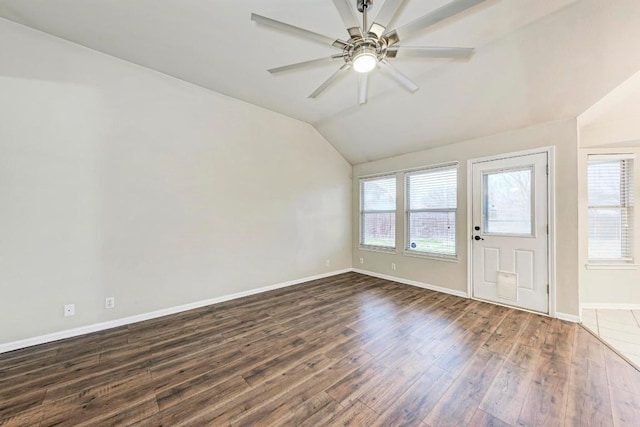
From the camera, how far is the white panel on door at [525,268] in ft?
11.1

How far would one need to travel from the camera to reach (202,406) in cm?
174

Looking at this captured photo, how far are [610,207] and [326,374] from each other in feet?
15.3

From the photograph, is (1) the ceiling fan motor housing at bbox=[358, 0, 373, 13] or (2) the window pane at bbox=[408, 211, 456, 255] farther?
(2) the window pane at bbox=[408, 211, 456, 255]

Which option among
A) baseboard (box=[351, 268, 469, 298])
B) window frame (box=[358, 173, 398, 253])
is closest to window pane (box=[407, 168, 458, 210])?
window frame (box=[358, 173, 398, 253])

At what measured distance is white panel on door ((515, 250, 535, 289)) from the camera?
3.38 m

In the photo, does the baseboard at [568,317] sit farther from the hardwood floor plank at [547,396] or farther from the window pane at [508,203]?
the hardwood floor plank at [547,396]

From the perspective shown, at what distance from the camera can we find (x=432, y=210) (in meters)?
4.46

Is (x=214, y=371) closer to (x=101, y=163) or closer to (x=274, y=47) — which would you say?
(x=101, y=163)

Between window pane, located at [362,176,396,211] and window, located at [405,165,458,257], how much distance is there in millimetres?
341

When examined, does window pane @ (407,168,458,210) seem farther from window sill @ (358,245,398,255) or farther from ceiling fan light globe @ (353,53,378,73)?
ceiling fan light globe @ (353,53,378,73)

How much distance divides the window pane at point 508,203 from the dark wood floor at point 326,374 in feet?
3.87

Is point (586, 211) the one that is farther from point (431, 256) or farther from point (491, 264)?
point (431, 256)

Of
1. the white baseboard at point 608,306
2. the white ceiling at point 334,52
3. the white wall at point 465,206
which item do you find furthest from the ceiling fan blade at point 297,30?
the white baseboard at point 608,306

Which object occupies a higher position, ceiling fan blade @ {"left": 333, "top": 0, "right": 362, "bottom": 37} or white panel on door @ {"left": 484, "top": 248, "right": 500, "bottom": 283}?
ceiling fan blade @ {"left": 333, "top": 0, "right": 362, "bottom": 37}
